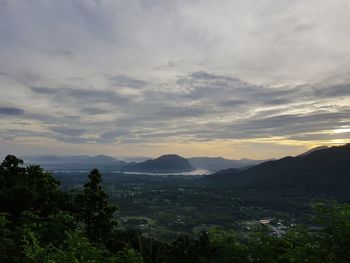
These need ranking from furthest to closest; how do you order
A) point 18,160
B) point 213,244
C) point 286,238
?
point 18,160
point 213,244
point 286,238

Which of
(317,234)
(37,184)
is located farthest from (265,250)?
(37,184)

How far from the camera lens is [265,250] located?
15.8 meters

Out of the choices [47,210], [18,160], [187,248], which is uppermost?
[18,160]

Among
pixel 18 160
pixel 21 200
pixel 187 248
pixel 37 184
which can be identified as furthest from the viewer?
pixel 18 160

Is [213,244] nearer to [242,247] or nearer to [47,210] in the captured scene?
[242,247]

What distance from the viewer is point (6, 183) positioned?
180ft

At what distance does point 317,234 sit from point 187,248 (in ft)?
83.0

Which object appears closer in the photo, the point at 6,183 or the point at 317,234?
the point at 317,234

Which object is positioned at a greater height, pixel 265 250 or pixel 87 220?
pixel 265 250

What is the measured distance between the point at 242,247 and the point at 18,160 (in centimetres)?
5122

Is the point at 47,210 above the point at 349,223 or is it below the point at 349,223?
below

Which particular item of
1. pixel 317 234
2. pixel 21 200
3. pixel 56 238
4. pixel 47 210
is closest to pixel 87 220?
pixel 47 210

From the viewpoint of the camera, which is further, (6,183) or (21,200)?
(6,183)

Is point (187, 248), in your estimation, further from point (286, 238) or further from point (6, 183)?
point (6, 183)
